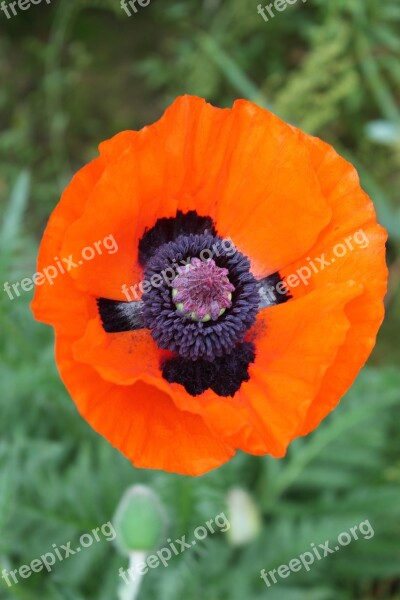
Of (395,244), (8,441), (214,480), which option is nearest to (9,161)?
(8,441)

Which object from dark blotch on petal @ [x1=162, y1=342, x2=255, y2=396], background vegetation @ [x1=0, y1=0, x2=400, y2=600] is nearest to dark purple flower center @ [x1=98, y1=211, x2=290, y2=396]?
dark blotch on petal @ [x1=162, y1=342, x2=255, y2=396]

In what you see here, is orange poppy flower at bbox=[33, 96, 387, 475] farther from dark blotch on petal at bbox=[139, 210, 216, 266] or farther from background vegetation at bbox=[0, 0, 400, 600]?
background vegetation at bbox=[0, 0, 400, 600]

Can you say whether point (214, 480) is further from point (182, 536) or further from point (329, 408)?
point (329, 408)

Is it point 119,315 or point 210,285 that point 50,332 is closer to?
point 119,315

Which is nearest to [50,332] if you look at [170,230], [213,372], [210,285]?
[170,230]

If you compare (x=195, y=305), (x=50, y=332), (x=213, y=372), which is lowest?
(x=213, y=372)

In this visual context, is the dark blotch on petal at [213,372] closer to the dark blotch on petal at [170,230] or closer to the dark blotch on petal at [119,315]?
the dark blotch on petal at [119,315]
